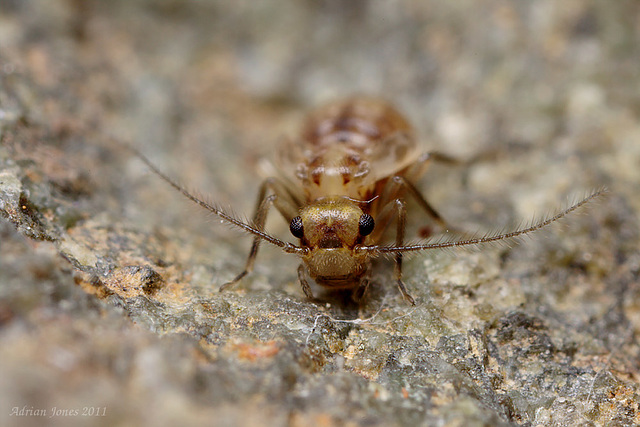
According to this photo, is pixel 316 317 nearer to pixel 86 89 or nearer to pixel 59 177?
pixel 59 177

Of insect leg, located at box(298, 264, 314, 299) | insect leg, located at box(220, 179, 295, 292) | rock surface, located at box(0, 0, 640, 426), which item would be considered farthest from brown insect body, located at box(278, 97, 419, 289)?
rock surface, located at box(0, 0, 640, 426)

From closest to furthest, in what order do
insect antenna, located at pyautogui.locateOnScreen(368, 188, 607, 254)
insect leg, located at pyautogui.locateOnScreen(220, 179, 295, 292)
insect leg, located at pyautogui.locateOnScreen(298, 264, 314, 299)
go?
insect antenna, located at pyautogui.locateOnScreen(368, 188, 607, 254), insect leg, located at pyautogui.locateOnScreen(298, 264, 314, 299), insect leg, located at pyautogui.locateOnScreen(220, 179, 295, 292)

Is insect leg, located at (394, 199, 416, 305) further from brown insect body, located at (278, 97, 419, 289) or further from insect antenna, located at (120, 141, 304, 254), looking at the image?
insect antenna, located at (120, 141, 304, 254)

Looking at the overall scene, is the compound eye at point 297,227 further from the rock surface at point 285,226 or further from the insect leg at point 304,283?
the rock surface at point 285,226

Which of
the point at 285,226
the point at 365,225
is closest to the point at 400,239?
the point at 365,225

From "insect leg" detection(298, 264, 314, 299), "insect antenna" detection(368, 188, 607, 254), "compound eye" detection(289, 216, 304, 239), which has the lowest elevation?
"insect leg" detection(298, 264, 314, 299)

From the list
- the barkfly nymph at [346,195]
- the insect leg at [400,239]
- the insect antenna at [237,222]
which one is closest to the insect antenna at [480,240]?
the barkfly nymph at [346,195]

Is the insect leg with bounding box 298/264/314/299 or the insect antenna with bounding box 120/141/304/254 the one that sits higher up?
the insect antenna with bounding box 120/141/304/254

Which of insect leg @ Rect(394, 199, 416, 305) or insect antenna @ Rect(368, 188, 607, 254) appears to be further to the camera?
insect leg @ Rect(394, 199, 416, 305)

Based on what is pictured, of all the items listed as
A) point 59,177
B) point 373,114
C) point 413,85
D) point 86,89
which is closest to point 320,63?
point 413,85

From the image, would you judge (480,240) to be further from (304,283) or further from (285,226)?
(285,226)
